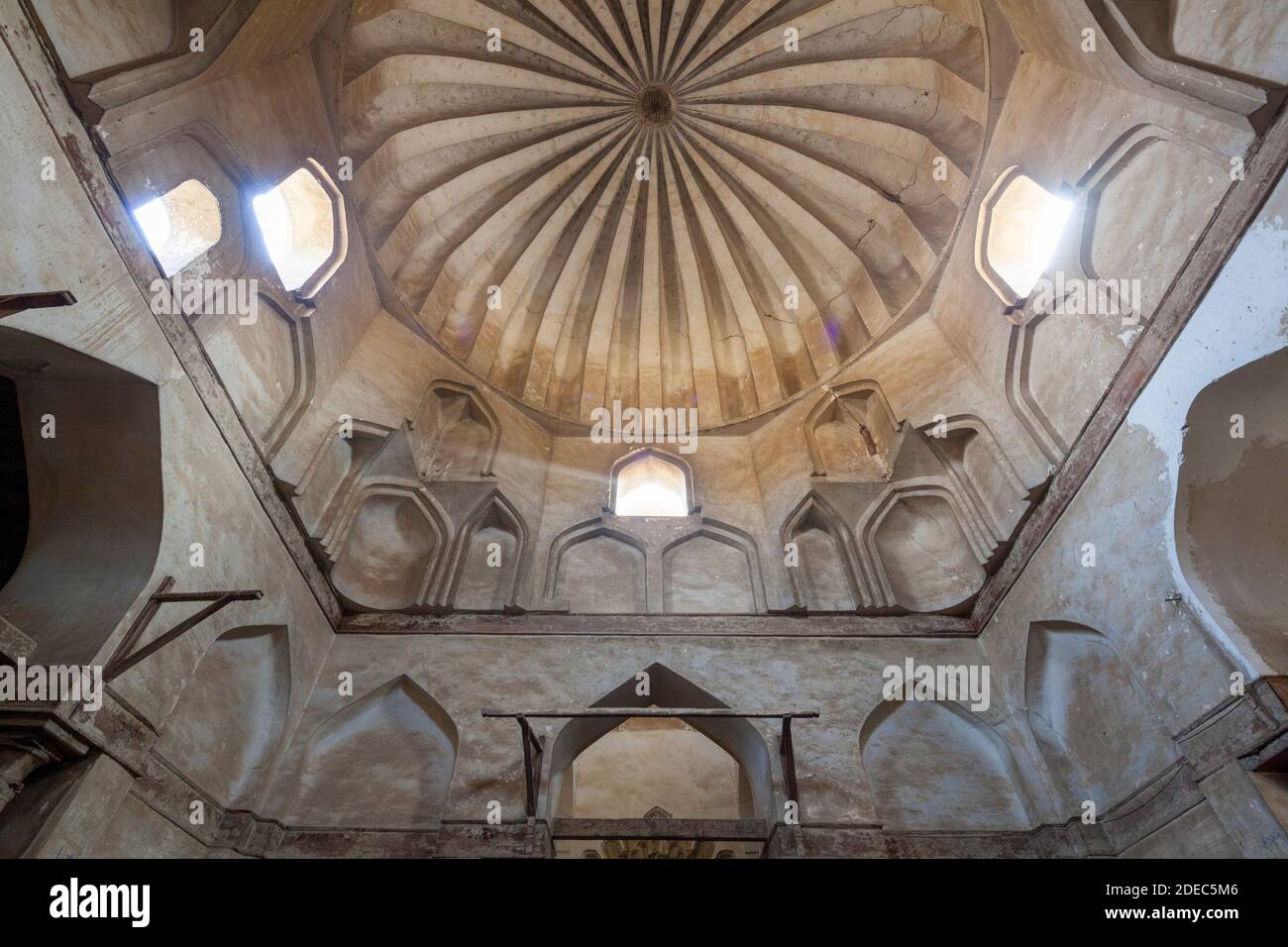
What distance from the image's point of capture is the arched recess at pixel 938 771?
807 cm

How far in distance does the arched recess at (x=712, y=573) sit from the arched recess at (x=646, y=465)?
65 cm

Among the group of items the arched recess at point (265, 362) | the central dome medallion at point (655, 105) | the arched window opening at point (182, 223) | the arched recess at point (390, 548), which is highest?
the central dome medallion at point (655, 105)

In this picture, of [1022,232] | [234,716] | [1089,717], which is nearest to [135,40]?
[234,716]

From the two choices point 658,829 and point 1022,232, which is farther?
point 1022,232

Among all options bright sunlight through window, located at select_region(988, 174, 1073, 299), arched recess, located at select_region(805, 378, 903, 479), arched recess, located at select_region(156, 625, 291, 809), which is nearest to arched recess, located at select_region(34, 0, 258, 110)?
arched recess, located at select_region(156, 625, 291, 809)

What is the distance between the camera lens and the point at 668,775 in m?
13.6

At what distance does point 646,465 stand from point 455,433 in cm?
307

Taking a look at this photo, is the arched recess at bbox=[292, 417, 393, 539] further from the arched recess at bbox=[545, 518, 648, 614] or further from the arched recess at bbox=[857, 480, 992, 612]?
the arched recess at bbox=[857, 480, 992, 612]

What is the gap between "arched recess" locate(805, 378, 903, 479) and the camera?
11547mm

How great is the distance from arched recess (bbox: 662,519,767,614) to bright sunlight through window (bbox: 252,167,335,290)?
5.87 m

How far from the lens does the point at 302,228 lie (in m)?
10.3

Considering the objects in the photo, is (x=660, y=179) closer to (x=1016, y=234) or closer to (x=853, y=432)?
(x=853, y=432)

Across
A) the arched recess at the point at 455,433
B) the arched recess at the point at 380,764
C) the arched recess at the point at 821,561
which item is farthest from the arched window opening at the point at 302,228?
the arched recess at the point at 821,561

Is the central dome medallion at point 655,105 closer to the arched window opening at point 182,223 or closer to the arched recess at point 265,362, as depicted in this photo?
the arched recess at point 265,362
